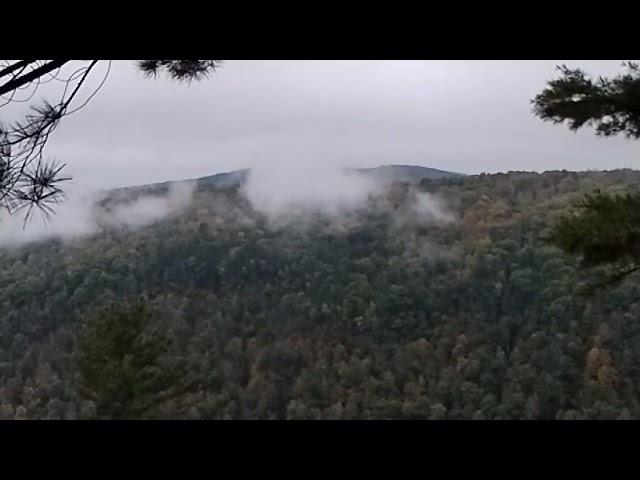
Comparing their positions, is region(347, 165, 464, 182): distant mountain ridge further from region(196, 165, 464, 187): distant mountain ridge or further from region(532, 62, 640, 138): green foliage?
region(532, 62, 640, 138): green foliage

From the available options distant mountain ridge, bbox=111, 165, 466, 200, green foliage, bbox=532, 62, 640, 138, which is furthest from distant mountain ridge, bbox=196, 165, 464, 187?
green foliage, bbox=532, 62, 640, 138

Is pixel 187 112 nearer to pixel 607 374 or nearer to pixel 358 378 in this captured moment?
pixel 358 378

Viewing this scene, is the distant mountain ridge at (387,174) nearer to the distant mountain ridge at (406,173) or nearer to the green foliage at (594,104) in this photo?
the distant mountain ridge at (406,173)

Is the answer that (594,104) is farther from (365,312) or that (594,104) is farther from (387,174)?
(365,312)

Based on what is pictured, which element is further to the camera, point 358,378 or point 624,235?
point 358,378
